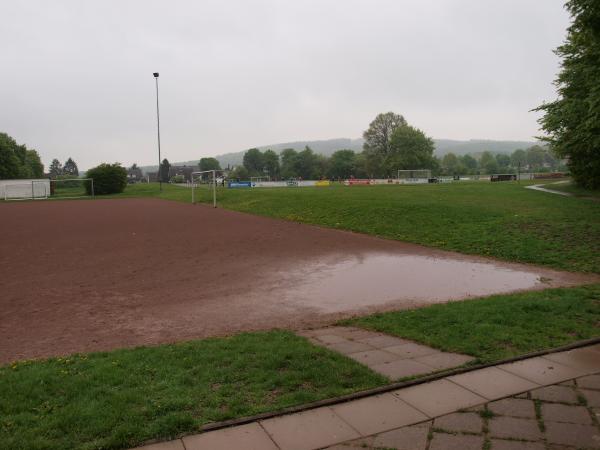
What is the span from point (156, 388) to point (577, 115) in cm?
2420

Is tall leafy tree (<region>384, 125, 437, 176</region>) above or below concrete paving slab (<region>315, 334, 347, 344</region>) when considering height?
above

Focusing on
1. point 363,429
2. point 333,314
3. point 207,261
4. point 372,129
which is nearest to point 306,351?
point 363,429

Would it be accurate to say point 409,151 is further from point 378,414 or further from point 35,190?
point 378,414

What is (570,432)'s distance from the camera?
133 inches

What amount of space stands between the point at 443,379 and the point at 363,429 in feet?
4.27

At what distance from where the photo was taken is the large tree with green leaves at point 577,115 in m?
16.6

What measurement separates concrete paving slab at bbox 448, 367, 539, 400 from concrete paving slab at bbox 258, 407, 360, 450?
1392 millimetres

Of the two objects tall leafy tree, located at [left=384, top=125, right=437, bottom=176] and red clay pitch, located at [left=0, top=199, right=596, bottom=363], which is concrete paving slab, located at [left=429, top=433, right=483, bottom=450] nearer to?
red clay pitch, located at [left=0, top=199, right=596, bottom=363]

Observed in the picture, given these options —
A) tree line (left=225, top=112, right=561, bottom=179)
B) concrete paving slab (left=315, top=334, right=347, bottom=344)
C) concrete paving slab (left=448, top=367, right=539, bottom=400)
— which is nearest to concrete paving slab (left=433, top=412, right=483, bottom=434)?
concrete paving slab (left=448, top=367, right=539, bottom=400)

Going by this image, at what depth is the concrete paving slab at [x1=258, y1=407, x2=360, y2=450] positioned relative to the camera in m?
3.24

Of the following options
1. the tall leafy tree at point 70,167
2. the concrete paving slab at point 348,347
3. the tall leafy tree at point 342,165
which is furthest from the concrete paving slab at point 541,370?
the tall leafy tree at point 70,167

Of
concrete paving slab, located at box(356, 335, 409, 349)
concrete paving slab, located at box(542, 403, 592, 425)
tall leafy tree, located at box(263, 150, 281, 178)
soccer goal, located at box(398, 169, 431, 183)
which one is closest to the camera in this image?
concrete paving slab, located at box(542, 403, 592, 425)

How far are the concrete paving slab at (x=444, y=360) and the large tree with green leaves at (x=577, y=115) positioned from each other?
41.6 feet

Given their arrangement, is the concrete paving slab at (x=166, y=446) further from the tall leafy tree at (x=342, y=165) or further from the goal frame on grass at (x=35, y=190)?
the tall leafy tree at (x=342, y=165)
